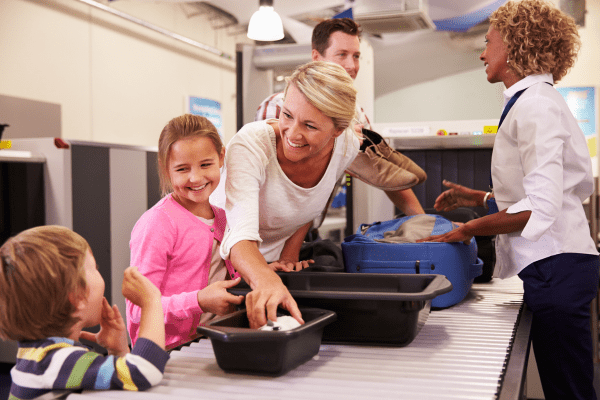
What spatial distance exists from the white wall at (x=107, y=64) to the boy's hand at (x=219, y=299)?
4613 mm

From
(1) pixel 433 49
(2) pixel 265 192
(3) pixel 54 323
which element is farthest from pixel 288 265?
(1) pixel 433 49

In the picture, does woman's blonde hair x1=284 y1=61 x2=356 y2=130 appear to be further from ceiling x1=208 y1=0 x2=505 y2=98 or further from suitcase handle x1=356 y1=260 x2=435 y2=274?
ceiling x1=208 y1=0 x2=505 y2=98

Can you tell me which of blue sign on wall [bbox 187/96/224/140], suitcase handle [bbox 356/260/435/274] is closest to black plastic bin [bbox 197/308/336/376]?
suitcase handle [bbox 356/260/435/274]

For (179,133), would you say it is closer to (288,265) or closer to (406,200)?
(288,265)

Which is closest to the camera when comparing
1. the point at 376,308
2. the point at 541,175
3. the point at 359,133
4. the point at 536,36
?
the point at 376,308

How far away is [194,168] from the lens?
147 cm

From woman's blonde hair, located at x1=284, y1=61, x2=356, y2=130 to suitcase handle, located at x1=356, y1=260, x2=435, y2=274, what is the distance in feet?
1.31

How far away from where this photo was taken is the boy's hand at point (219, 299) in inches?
45.3

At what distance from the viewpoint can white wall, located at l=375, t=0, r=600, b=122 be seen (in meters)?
5.40

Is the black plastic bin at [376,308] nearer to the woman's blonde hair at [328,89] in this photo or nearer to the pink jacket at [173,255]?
the pink jacket at [173,255]

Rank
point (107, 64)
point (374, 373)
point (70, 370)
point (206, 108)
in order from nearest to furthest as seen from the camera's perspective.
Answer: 1. point (70, 370)
2. point (374, 373)
3. point (107, 64)
4. point (206, 108)

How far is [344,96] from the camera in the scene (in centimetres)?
129

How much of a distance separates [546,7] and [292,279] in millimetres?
1027

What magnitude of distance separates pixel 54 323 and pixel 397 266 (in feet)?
2.87
